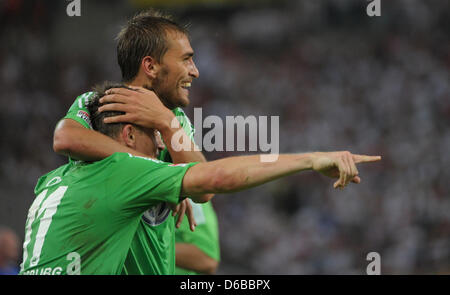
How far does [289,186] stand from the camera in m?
12.1

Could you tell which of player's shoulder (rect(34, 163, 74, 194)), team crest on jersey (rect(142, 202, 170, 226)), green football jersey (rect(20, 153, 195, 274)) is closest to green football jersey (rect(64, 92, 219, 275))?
team crest on jersey (rect(142, 202, 170, 226))

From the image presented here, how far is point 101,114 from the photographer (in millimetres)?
3541

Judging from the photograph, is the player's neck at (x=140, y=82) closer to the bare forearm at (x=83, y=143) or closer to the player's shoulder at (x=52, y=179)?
the bare forearm at (x=83, y=143)

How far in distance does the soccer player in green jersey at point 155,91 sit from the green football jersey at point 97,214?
18 cm

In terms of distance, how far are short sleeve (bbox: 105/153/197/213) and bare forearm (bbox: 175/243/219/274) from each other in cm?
226

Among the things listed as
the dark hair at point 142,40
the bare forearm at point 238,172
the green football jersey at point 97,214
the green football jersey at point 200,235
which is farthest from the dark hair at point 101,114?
the green football jersey at point 200,235

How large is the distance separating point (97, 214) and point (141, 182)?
29 centimetres

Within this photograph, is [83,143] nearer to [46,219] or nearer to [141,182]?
[46,219]

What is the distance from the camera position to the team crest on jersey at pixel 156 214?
3.47m

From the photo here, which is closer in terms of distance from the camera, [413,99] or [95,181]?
[95,181]

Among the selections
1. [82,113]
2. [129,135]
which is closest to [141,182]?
[129,135]

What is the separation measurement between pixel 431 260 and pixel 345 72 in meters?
5.14
